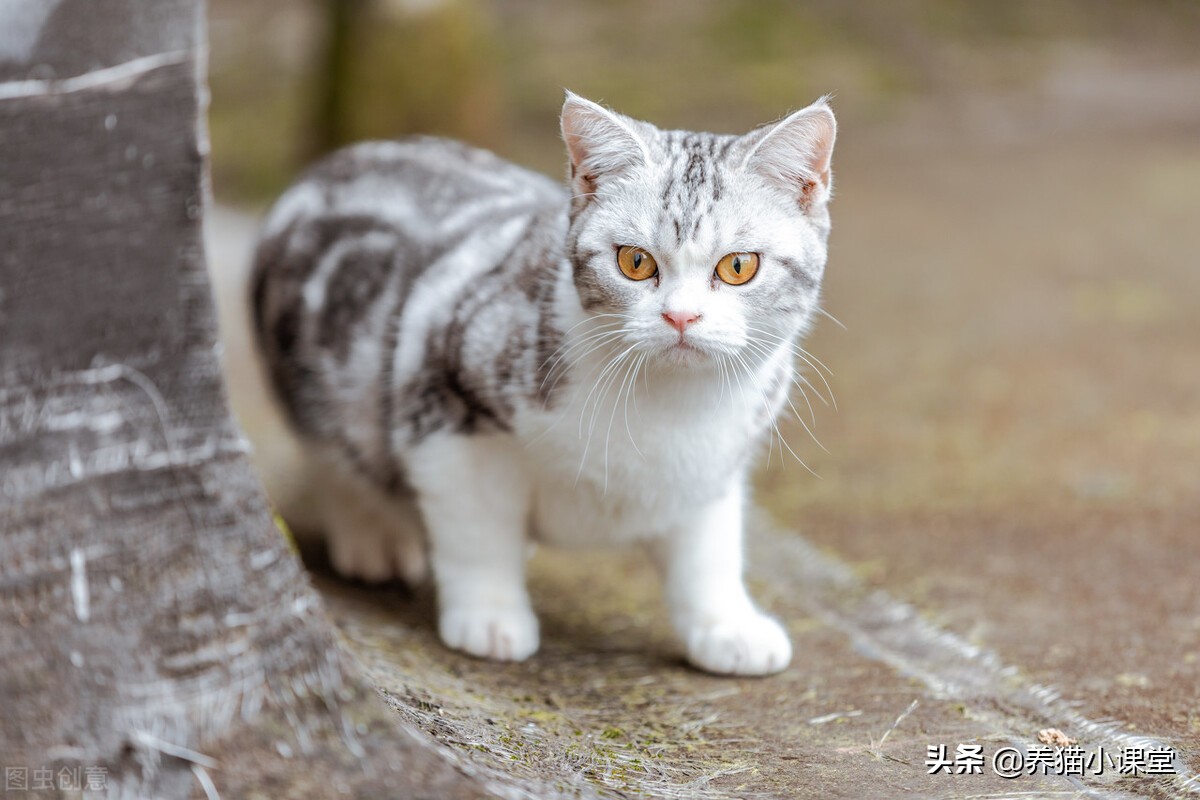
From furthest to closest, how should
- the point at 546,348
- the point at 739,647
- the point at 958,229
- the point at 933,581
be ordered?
the point at 958,229 < the point at 933,581 < the point at 739,647 < the point at 546,348

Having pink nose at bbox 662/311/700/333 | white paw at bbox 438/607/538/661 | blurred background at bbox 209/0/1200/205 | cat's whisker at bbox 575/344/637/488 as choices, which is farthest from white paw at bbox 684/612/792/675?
blurred background at bbox 209/0/1200/205

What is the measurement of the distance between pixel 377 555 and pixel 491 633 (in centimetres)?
68

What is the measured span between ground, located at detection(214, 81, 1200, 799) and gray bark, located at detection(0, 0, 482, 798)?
13.2 inches

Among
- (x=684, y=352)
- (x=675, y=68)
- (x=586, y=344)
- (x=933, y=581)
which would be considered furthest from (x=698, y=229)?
(x=675, y=68)

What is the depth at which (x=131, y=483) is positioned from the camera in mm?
1818

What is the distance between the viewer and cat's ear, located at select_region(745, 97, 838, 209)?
7.83 feet

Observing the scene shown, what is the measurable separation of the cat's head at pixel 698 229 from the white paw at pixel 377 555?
1.20m

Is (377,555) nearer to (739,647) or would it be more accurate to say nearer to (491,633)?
(491,633)

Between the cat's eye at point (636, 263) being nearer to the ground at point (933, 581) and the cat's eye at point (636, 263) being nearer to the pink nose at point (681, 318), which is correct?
the pink nose at point (681, 318)

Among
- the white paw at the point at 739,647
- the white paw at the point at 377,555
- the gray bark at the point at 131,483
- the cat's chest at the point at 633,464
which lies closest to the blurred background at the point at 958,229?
the white paw at the point at 739,647

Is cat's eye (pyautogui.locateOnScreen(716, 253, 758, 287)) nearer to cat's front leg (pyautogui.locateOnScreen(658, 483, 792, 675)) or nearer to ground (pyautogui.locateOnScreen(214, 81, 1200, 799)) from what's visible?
cat's front leg (pyautogui.locateOnScreen(658, 483, 792, 675))

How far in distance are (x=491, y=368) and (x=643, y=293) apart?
0.46 m

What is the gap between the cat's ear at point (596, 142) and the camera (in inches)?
95.7

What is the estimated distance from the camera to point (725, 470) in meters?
2.68
